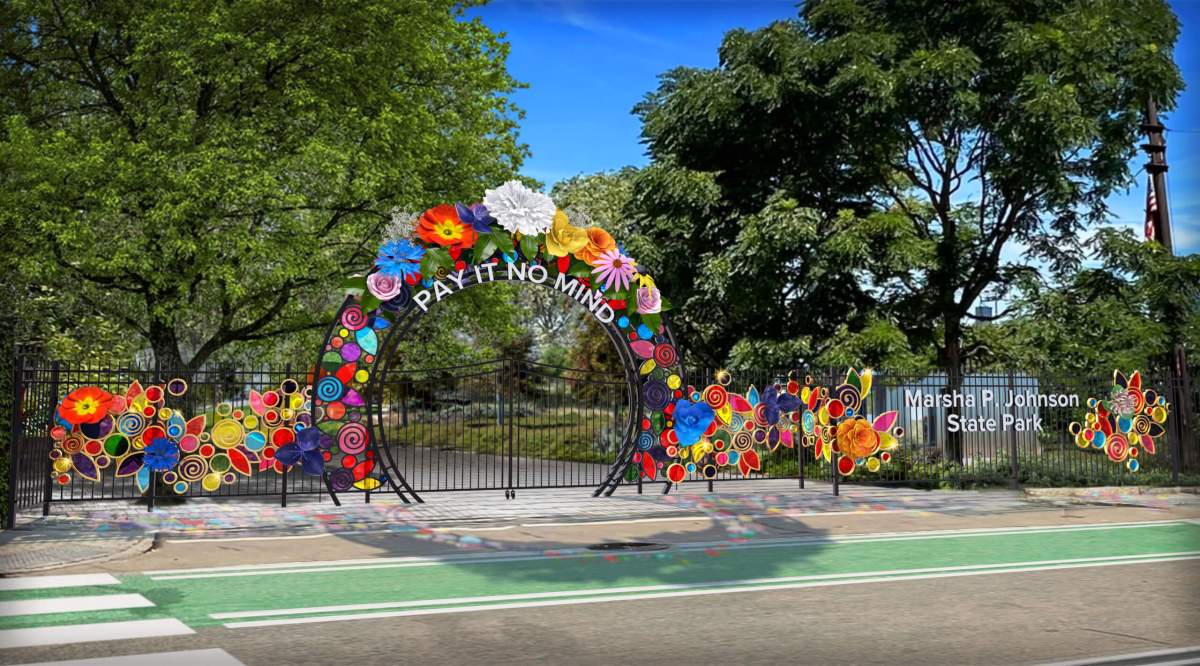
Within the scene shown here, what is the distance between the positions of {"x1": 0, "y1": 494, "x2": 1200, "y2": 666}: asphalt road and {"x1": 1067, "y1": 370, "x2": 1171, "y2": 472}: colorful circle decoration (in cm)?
817

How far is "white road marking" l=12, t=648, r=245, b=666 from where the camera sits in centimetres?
680

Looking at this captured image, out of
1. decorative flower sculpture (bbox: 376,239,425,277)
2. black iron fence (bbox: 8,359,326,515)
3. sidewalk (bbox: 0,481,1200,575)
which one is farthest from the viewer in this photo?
decorative flower sculpture (bbox: 376,239,425,277)

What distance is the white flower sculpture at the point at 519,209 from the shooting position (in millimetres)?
17391

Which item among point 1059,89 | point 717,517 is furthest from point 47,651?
point 1059,89

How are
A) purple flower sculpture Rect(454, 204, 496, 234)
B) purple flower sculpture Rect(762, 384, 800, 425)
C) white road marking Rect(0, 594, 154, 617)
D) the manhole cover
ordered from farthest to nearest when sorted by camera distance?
purple flower sculpture Rect(762, 384, 800, 425) < purple flower sculpture Rect(454, 204, 496, 234) < the manhole cover < white road marking Rect(0, 594, 154, 617)

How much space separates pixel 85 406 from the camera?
15578 mm

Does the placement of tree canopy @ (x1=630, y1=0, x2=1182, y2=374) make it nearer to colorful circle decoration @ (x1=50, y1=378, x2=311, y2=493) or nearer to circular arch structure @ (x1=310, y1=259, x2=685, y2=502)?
circular arch structure @ (x1=310, y1=259, x2=685, y2=502)

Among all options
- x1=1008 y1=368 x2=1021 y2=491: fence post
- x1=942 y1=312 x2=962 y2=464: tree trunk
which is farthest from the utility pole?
x1=942 y1=312 x2=962 y2=464: tree trunk

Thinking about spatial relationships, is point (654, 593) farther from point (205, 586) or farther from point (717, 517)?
point (717, 517)

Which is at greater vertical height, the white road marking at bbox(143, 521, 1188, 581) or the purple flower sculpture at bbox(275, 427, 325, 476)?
the purple flower sculpture at bbox(275, 427, 325, 476)

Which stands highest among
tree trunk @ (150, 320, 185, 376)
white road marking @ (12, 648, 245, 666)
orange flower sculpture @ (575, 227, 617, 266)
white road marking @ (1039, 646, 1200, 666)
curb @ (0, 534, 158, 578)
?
orange flower sculpture @ (575, 227, 617, 266)

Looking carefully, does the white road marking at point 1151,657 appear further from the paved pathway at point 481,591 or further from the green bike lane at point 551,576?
the green bike lane at point 551,576

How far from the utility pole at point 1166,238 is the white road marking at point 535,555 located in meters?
7.52

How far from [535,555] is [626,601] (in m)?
3.25
